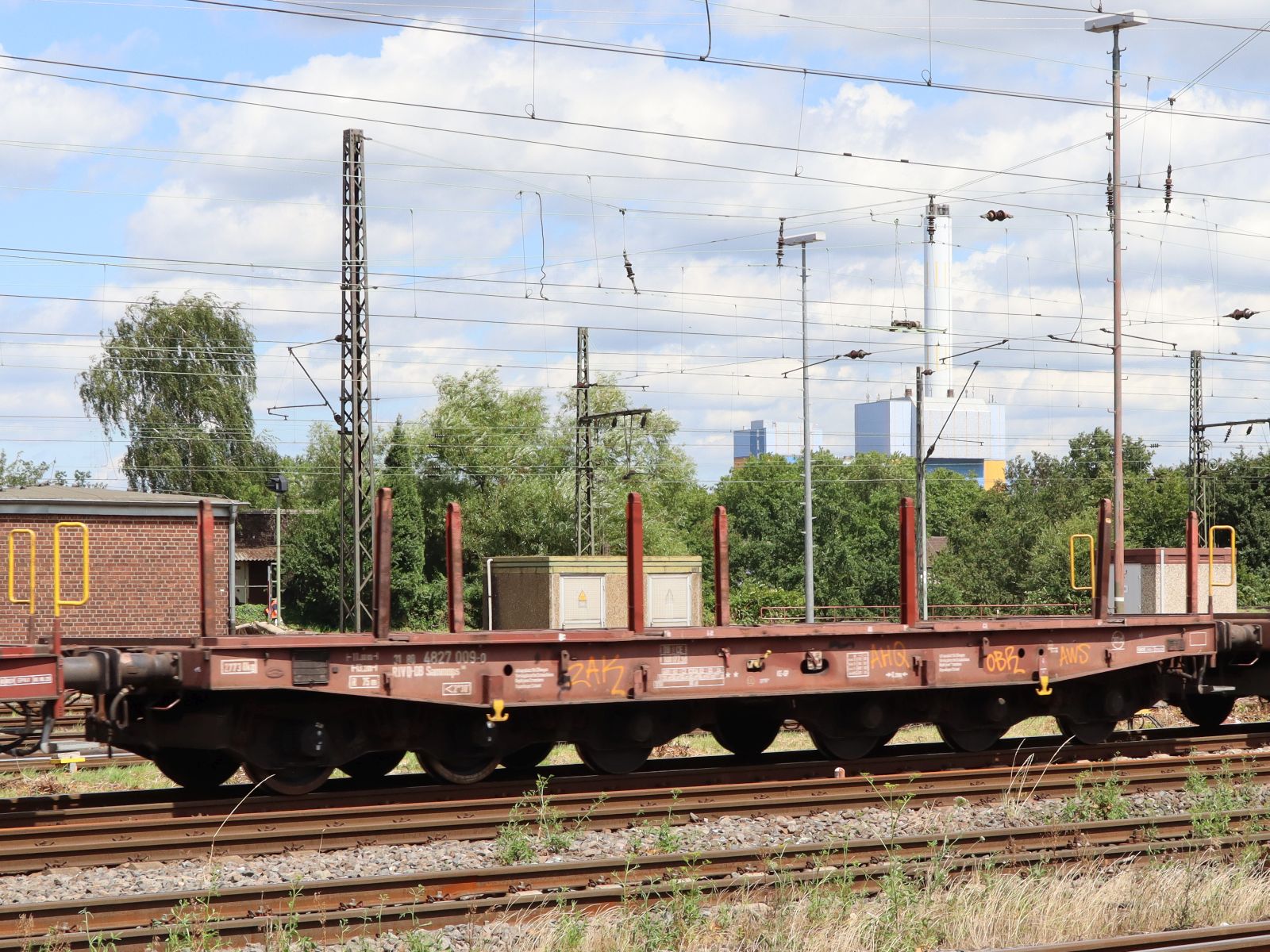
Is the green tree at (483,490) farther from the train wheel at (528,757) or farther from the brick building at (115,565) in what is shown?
the train wheel at (528,757)

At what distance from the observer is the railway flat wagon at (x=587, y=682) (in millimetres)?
10578

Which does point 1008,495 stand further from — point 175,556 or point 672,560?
point 175,556

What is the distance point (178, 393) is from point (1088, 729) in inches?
2197

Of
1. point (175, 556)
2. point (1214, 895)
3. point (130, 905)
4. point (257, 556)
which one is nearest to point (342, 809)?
point (130, 905)

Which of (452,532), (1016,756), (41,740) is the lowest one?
(1016,756)

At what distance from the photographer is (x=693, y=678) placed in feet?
39.7

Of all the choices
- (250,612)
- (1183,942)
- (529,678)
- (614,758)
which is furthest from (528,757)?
(250,612)

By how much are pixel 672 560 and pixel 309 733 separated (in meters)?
21.6

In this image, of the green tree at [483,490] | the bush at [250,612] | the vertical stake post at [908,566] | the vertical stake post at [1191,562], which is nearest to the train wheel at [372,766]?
the vertical stake post at [908,566]

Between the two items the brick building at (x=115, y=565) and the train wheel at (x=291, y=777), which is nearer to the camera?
the train wheel at (x=291, y=777)

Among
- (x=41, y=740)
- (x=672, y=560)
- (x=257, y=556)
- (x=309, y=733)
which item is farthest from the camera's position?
(x=257, y=556)

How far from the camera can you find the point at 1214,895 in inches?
312

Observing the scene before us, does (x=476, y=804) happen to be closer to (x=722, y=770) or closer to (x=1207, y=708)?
(x=722, y=770)

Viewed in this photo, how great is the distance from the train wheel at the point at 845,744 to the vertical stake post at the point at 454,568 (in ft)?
12.5
